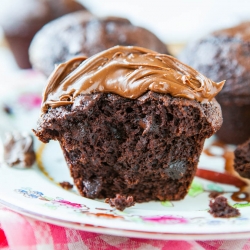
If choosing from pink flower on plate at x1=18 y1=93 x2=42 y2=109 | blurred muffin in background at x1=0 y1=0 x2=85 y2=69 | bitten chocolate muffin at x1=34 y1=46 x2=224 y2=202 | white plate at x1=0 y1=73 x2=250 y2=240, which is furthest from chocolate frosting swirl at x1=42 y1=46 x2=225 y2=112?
blurred muffin in background at x1=0 y1=0 x2=85 y2=69

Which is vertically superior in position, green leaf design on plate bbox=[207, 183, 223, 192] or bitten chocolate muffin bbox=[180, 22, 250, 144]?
bitten chocolate muffin bbox=[180, 22, 250, 144]

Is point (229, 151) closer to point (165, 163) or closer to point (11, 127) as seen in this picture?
point (165, 163)

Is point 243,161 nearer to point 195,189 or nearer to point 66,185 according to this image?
point 195,189

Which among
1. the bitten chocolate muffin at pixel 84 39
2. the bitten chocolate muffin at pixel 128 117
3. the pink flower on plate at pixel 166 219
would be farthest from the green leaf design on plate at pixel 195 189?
the bitten chocolate muffin at pixel 84 39

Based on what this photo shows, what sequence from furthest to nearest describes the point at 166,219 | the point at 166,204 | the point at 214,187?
1. the point at 214,187
2. the point at 166,204
3. the point at 166,219

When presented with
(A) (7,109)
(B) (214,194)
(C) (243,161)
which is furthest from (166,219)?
(A) (7,109)

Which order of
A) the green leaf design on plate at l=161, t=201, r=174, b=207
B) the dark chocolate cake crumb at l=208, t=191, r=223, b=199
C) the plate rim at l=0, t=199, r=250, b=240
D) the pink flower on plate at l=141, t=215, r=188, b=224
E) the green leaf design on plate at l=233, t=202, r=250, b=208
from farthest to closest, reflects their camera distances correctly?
the dark chocolate cake crumb at l=208, t=191, r=223, b=199, the green leaf design on plate at l=161, t=201, r=174, b=207, the green leaf design on plate at l=233, t=202, r=250, b=208, the pink flower on plate at l=141, t=215, r=188, b=224, the plate rim at l=0, t=199, r=250, b=240

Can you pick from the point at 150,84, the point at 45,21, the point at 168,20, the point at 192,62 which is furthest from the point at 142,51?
the point at 168,20

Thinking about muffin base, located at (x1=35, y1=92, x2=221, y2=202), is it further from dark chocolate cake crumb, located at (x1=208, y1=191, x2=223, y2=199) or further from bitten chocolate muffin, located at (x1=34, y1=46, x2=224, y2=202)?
dark chocolate cake crumb, located at (x1=208, y1=191, x2=223, y2=199)
